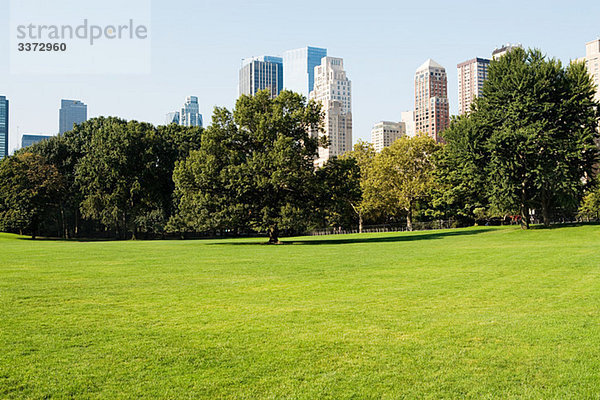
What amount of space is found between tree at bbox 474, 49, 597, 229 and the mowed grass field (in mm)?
30557

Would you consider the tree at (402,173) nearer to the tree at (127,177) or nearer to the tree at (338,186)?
the tree at (127,177)

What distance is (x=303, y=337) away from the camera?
8203mm

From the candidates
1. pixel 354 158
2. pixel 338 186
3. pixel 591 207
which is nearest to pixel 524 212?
pixel 354 158

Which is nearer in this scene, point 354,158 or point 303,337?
point 303,337

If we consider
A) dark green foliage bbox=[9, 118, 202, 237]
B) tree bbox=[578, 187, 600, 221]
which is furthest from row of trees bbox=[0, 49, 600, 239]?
tree bbox=[578, 187, 600, 221]

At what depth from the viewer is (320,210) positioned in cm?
4325

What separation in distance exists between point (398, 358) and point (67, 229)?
76083mm

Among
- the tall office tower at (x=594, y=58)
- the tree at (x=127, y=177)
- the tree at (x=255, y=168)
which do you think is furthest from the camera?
Answer: the tall office tower at (x=594, y=58)

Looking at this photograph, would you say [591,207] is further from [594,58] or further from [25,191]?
[594,58]

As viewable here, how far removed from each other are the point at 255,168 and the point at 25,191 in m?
39.7

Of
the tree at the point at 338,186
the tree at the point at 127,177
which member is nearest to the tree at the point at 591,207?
the tree at the point at 338,186

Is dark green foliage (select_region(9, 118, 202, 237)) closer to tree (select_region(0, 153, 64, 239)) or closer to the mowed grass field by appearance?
tree (select_region(0, 153, 64, 239))

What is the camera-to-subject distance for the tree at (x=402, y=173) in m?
73.1

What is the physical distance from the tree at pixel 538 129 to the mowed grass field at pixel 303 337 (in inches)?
1203
